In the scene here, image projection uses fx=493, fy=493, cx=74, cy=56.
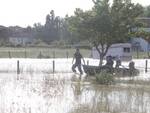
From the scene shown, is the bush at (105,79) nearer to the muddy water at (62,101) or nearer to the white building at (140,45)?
the muddy water at (62,101)

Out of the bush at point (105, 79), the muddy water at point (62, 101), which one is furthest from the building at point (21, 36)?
the muddy water at point (62, 101)

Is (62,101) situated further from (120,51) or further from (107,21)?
(120,51)

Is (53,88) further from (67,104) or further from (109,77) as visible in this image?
(109,77)

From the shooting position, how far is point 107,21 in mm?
35812

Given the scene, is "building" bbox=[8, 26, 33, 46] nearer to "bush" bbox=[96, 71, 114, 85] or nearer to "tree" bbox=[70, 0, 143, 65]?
"tree" bbox=[70, 0, 143, 65]

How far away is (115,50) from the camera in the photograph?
2462 inches

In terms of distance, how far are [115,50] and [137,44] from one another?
2872 cm

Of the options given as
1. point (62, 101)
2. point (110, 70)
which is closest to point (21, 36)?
point (110, 70)

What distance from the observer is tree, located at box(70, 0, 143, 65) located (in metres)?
35.9

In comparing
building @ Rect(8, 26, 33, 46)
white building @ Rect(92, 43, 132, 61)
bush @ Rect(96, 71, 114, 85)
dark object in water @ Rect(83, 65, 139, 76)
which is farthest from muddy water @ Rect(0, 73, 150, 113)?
building @ Rect(8, 26, 33, 46)

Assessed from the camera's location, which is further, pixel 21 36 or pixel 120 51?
pixel 21 36

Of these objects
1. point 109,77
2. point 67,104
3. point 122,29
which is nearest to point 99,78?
point 109,77

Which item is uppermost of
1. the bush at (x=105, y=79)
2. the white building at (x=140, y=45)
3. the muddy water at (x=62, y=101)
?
the white building at (x=140, y=45)

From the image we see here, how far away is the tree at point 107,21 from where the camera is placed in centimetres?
3591
